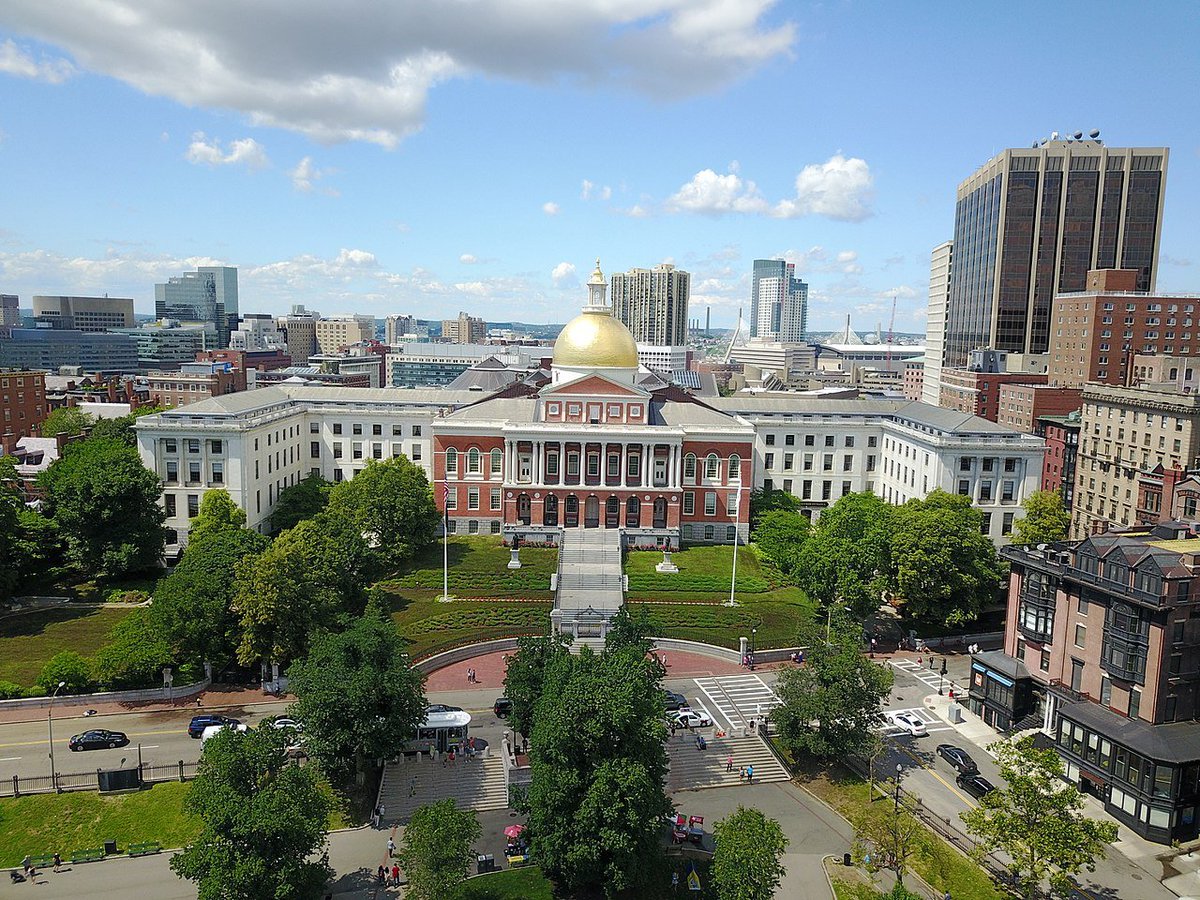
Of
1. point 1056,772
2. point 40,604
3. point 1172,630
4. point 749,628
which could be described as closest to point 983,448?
point 749,628

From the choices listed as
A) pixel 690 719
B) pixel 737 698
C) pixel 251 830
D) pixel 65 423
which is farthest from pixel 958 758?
pixel 65 423

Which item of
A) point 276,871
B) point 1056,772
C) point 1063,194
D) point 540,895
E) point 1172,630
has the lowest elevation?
point 540,895

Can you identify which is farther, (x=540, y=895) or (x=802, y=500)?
(x=802, y=500)

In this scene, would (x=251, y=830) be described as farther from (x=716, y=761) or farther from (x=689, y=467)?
(x=689, y=467)

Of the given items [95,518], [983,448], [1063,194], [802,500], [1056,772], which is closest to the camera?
[1056,772]

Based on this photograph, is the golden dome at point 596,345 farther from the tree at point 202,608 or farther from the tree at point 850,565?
the tree at point 202,608

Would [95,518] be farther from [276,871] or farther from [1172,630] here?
[1172,630]

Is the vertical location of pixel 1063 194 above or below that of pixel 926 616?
above
